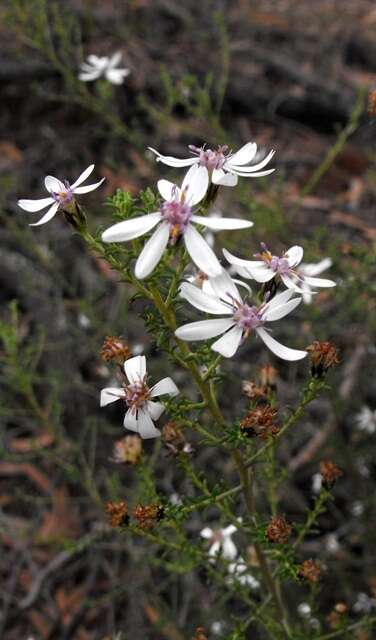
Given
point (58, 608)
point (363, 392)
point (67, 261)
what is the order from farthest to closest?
1. point (67, 261)
2. point (363, 392)
3. point (58, 608)

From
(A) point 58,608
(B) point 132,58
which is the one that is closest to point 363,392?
(A) point 58,608

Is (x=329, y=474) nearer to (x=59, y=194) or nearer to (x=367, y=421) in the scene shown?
(x=59, y=194)

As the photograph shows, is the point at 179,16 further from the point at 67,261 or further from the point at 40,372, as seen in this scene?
the point at 40,372

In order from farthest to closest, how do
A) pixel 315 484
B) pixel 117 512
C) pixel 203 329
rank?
1. pixel 315 484
2. pixel 117 512
3. pixel 203 329

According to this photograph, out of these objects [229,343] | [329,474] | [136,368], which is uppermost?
[229,343]

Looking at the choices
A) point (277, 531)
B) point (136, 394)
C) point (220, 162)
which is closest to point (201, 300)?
point (136, 394)

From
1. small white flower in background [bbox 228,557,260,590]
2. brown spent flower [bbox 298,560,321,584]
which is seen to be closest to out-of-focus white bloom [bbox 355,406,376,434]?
small white flower in background [bbox 228,557,260,590]
